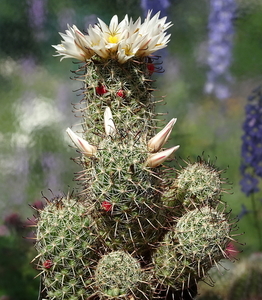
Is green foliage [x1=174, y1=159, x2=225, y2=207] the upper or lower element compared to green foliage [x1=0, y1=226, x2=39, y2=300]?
lower

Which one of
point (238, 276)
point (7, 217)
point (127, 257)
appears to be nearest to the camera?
point (127, 257)

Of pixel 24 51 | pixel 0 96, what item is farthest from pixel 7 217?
pixel 24 51

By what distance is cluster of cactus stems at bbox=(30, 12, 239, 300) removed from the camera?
2.04 feet

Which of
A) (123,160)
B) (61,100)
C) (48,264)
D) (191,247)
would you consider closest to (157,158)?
(123,160)

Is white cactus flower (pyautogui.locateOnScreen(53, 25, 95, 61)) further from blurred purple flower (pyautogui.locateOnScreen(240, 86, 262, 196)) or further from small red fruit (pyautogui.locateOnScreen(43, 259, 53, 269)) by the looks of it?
blurred purple flower (pyautogui.locateOnScreen(240, 86, 262, 196))

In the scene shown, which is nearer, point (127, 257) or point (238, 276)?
point (127, 257)

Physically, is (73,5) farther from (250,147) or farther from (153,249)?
(153,249)

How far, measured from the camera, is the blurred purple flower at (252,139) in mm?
1861

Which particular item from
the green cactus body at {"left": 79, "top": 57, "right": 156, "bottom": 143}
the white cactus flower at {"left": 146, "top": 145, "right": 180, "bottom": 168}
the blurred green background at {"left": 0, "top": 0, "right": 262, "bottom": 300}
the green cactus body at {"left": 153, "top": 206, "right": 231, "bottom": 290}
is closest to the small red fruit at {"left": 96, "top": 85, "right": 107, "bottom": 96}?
the green cactus body at {"left": 79, "top": 57, "right": 156, "bottom": 143}

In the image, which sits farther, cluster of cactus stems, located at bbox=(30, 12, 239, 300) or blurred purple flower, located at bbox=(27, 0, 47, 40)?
blurred purple flower, located at bbox=(27, 0, 47, 40)

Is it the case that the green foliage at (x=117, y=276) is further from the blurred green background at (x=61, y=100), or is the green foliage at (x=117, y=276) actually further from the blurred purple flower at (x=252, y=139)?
the blurred purple flower at (x=252, y=139)

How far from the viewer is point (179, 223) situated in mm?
683

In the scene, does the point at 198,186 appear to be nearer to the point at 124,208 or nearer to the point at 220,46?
the point at 124,208

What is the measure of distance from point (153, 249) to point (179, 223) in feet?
0.25
